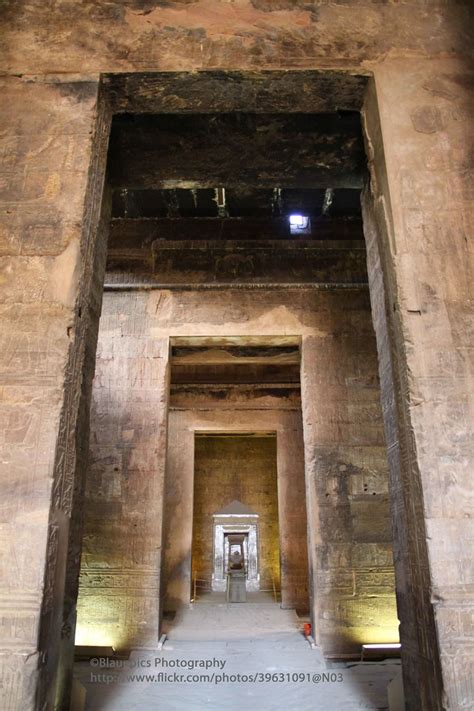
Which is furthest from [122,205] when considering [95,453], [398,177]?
[398,177]

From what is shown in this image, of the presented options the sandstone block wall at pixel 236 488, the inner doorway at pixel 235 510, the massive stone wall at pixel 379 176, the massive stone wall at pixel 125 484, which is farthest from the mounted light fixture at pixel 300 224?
the sandstone block wall at pixel 236 488

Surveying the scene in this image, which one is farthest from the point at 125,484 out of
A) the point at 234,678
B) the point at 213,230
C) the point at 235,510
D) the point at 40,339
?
the point at 235,510

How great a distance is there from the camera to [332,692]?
A: 187 inches

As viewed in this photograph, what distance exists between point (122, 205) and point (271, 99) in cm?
370

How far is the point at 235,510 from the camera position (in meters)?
14.5

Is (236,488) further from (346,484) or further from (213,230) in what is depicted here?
(213,230)

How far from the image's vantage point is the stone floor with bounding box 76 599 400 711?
4445mm

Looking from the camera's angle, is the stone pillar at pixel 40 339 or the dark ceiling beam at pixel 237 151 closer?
the stone pillar at pixel 40 339

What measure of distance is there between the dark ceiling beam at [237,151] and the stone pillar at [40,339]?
0.68 metres

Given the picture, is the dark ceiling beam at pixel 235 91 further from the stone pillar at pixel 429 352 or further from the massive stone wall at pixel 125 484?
the massive stone wall at pixel 125 484

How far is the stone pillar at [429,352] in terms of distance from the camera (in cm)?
261

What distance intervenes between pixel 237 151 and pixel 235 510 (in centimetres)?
1160

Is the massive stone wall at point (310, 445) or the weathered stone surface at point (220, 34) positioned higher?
the weathered stone surface at point (220, 34)

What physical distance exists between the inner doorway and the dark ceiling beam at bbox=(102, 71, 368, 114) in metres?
10.9
